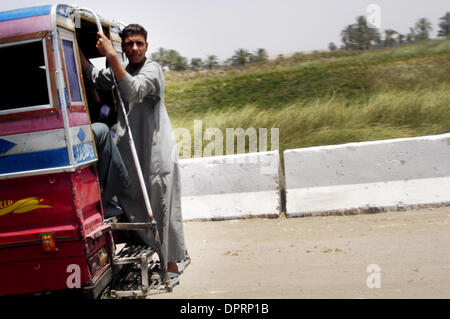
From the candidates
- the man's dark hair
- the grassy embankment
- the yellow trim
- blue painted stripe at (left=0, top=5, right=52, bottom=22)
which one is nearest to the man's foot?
the yellow trim

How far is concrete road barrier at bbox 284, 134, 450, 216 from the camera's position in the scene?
7031 mm

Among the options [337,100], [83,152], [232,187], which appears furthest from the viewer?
[337,100]

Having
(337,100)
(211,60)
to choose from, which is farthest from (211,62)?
(337,100)

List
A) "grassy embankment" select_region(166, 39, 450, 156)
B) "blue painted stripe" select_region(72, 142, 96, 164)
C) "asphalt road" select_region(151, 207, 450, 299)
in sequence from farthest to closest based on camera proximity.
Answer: "grassy embankment" select_region(166, 39, 450, 156)
"asphalt road" select_region(151, 207, 450, 299)
"blue painted stripe" select_region(72, 142, 96, 164)

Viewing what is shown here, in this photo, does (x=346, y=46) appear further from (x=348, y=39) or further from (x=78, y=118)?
(x=78, y=118)

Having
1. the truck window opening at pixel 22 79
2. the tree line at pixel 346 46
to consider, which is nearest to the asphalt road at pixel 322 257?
the truck window opening at pixel 22 79

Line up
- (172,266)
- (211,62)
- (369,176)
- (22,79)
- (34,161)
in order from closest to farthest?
(34,161) < (22,79) < (172,266) < (369,176) < (211,62)

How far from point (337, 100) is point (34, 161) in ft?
28.2

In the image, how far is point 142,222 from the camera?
4.54 meters

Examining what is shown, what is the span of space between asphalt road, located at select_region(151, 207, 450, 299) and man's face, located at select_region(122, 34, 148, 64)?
84.3 inches

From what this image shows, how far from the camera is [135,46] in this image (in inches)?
178

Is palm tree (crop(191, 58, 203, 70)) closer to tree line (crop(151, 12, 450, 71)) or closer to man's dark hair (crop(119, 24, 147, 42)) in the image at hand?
tree line (crop(151, 12, 450, 71))

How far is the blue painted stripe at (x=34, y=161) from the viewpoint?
141 inches
